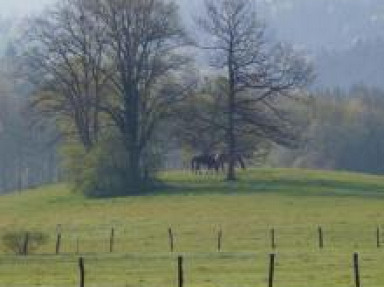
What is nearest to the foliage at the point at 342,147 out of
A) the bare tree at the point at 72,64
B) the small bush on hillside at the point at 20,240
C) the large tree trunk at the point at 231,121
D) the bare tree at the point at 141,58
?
the large tree trunk at the point at 231,121

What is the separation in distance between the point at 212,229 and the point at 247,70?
31.4 meters

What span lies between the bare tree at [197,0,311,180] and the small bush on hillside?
33509 mm

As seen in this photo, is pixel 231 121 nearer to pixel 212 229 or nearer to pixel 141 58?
pixel 141 58

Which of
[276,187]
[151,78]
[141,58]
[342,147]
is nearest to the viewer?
[276,187]

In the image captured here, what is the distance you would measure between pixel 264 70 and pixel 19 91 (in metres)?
78.7

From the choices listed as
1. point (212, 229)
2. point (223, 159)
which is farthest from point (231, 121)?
point (212, 229)

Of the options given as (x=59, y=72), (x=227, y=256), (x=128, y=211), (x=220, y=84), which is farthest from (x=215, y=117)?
(x=227, y=256)

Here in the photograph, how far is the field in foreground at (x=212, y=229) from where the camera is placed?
3381cm

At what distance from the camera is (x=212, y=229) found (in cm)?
5231

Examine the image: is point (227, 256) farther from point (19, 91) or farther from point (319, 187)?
point (19, 91)

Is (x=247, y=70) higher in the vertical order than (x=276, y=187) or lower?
higher

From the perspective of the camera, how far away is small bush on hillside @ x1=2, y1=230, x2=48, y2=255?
46.9 m

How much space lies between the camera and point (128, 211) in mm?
63219

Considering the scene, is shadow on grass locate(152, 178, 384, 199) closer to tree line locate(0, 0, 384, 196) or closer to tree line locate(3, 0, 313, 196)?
tree line locate(0, 0, 384, 196)
